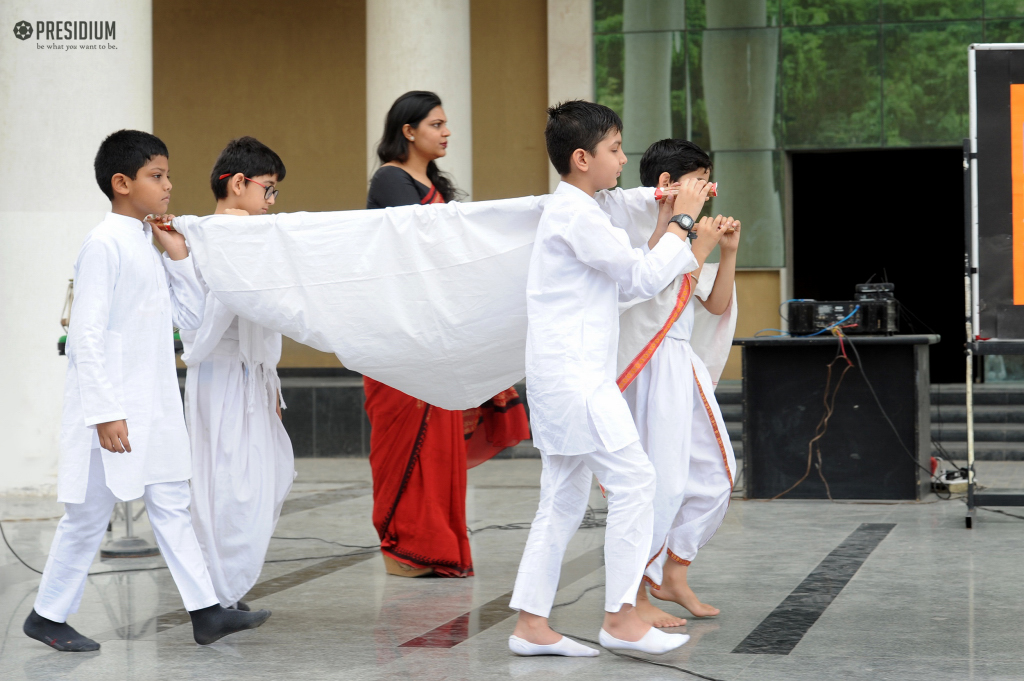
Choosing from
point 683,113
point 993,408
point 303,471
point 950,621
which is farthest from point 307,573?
point 683,113

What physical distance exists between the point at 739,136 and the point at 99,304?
935 centimetres

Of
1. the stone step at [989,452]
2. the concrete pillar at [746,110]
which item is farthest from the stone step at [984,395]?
the concrete pillar at [746,110]

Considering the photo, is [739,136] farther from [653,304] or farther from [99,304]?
[99,304]

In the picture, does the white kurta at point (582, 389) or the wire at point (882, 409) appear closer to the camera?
the white kurta at point (582, 389)

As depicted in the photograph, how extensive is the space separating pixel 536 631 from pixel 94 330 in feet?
5.22

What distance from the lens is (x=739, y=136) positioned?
12.1 metres

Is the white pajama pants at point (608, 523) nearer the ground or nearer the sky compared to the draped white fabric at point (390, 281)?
nearer the ground

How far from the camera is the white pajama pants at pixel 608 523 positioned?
137 inches

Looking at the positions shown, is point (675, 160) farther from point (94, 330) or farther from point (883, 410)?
point (883, 410)

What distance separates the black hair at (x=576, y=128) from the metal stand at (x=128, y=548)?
3.03m

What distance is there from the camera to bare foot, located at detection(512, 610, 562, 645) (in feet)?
11.6

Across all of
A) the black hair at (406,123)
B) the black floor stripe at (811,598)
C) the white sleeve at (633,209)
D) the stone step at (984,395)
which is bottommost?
the black floor stripe at (811,598)

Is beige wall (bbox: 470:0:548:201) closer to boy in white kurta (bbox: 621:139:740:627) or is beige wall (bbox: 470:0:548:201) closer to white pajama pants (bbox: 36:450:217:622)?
boy in white kurta (bbox: 621:139:740:627)

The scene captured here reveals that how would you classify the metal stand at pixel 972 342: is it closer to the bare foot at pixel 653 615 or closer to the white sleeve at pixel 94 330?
the bare foot at pixel 653 615
